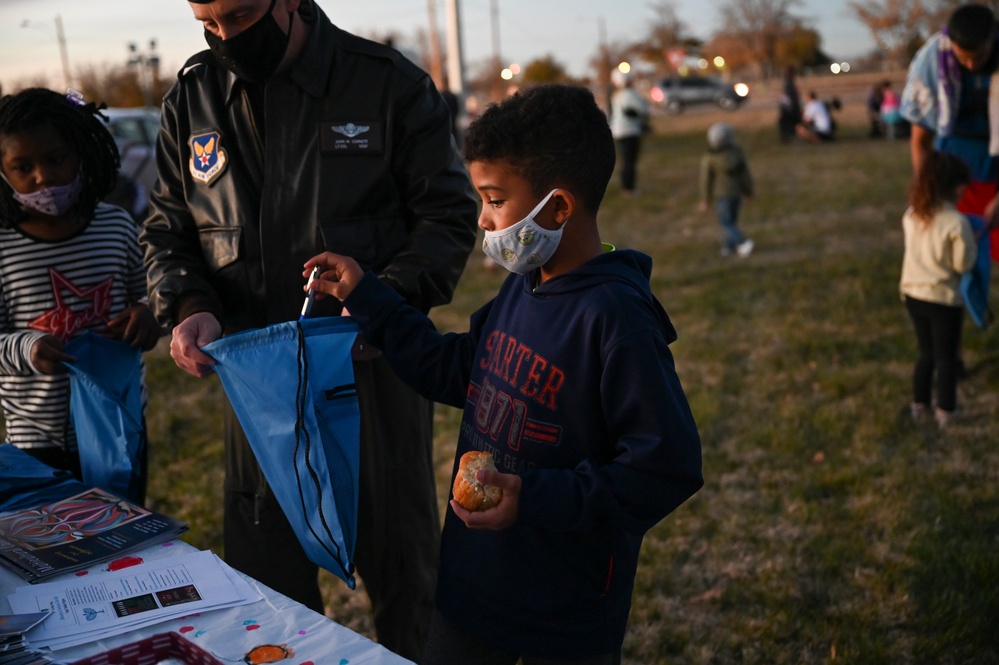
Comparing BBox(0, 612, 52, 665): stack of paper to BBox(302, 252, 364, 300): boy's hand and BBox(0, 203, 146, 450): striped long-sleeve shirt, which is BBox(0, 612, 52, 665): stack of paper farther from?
BBox(0, 203, 146, 450): striped long-sleeve shirt

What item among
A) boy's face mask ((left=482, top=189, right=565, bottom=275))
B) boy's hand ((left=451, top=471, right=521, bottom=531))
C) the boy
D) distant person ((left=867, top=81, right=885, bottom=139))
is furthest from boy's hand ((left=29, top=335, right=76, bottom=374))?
distant person ((left=867, top=81, right=885, bottom=139))

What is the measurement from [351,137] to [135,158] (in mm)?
9727

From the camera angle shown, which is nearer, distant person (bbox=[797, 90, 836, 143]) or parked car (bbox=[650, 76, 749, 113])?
distant person (bbox=[797, 90, 836, 143])

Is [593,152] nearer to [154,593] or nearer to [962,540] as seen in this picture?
[154,593]

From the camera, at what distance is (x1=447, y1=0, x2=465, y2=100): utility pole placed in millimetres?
20172

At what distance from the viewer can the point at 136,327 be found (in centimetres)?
279

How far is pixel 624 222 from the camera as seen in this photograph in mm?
12852

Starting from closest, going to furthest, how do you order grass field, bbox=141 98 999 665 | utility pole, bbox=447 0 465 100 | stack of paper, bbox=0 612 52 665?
stack of paper, bbox=0 612 52 665, grass field, bbox=141 98 999 665, utility pole, bbox=447 0 465 100

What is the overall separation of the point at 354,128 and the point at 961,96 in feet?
12.4

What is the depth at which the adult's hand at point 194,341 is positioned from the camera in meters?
2.18

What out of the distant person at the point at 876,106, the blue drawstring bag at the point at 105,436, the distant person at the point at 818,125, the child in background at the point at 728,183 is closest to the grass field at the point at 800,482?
the child in background at the point at 728,183

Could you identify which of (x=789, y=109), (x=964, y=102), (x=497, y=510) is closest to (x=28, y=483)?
(x=497, y=510)

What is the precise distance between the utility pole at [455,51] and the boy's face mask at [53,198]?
17920 millimetres

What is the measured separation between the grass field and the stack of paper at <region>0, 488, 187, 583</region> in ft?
5.16
